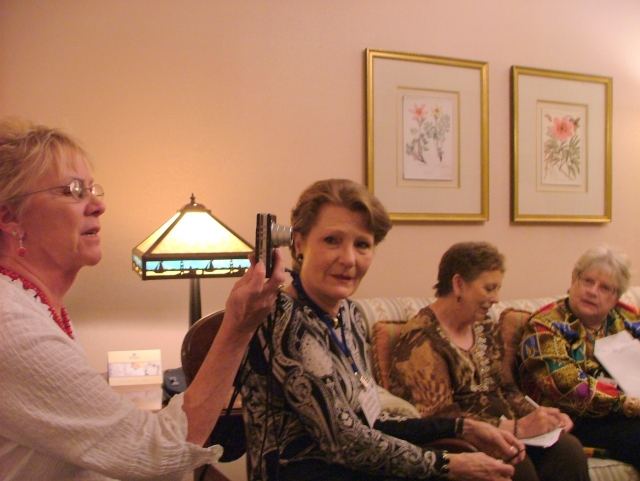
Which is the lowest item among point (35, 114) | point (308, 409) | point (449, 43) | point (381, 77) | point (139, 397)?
point (139, 397)

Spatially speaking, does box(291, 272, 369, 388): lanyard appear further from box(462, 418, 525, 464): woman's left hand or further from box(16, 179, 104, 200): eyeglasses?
box(16, 179, 104, 200): eyeglasses

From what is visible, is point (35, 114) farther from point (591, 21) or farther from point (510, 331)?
point (591, 21)

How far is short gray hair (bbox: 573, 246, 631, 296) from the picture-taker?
238cm

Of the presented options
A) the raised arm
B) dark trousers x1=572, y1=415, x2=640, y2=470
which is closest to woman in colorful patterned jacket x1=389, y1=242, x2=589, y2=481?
dark trousers x1=572, y1=415, x2=640, y2=470

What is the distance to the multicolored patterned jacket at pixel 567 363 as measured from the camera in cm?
218

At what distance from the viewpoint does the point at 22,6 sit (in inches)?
89.2

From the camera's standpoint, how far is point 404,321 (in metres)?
2.42

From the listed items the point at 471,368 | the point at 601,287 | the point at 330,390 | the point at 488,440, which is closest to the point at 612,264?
the point at 601,287

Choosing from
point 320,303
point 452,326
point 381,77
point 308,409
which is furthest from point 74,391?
point 381,77

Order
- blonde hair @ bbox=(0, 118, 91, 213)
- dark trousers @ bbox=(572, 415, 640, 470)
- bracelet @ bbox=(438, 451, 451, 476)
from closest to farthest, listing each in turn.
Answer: blonde hair @ bbox=(0, 118, 91, 213) < bracelet @ bbox=(438, 451, 451, 476) < dark trousers @ bbox=(572, 415, 640, 470)

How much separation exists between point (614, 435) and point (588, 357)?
1.08 feet

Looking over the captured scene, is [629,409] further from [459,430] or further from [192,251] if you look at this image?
[192,251]

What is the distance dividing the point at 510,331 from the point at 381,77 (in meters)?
1.33

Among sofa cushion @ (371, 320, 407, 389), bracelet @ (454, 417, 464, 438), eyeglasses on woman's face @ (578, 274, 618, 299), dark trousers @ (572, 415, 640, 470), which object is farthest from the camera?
eyeglasses on woman's face @ (578, 274, 618, 299)
